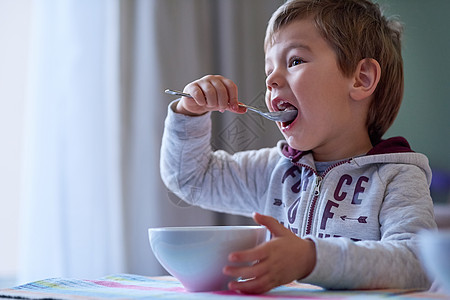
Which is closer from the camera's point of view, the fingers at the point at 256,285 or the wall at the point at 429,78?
the fingers at the point at 256,285

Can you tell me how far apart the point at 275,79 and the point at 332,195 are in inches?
9.7

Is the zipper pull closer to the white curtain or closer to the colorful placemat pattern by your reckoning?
the colorful placemat pattern

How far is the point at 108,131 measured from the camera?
5.72ft

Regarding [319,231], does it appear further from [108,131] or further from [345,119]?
[108,131]

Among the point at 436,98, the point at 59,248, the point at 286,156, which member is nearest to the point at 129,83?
the point at 59,248

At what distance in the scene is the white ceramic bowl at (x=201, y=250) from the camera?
624 mm

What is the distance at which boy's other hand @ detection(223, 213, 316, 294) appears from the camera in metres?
0.61

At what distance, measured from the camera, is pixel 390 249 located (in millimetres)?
720

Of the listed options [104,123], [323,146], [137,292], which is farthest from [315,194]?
[104,123]

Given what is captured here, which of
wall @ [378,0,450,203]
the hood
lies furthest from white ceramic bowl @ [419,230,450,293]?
wall @ [378,0,450,203]

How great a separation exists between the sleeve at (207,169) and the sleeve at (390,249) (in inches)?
11.7

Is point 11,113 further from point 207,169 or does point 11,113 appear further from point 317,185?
point 317,185

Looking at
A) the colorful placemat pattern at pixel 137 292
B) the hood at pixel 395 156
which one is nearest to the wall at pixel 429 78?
the hood at pixel 395 156

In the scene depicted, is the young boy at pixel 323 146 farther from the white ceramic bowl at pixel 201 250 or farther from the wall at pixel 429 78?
the wall at pixel 429 78
